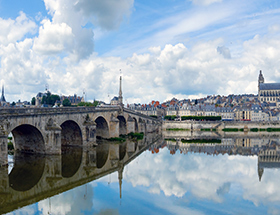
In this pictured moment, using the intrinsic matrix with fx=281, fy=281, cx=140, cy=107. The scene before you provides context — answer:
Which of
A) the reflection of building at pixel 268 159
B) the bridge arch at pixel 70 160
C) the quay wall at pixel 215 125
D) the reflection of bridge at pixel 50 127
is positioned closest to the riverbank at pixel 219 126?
the quay wall at pixel 215 125

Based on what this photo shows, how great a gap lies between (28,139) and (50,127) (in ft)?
9.27

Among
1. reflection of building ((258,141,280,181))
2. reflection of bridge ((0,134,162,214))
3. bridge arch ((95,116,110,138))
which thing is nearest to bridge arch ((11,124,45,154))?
reflection of bridge ((0,134,162,214))

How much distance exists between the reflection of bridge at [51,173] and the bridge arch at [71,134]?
9.05ft

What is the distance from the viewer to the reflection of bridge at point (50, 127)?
74.9 ft

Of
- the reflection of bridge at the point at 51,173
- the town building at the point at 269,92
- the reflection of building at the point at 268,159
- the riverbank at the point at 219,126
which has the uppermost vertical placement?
the town building at the point at 269,92

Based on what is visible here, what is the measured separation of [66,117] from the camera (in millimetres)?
30578

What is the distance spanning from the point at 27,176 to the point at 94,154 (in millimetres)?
10208

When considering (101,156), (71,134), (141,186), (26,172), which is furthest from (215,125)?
(26,172)

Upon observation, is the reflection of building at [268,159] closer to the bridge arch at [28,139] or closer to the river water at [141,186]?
the river water at [141,186]

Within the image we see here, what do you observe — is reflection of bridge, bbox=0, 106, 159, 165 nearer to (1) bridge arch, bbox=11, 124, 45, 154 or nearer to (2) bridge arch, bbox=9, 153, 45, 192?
(1) bridge arch, bbox=11, 124, 45, 154

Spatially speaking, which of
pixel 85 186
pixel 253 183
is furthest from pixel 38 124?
pixel 253 183

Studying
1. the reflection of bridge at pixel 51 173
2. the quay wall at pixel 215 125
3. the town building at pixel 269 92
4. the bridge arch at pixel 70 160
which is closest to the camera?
the reflection of bridge at pixel 51 173

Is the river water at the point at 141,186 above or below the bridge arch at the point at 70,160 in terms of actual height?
below

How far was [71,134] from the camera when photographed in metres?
34.5
